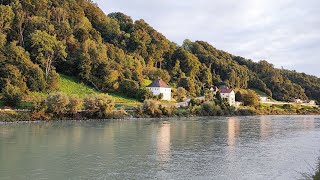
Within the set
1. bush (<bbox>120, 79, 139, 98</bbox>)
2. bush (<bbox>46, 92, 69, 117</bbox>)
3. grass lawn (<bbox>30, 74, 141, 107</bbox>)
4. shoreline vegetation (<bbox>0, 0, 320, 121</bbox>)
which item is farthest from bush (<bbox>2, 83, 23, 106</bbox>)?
bush (<bbox>120, 79, 139, 98</bbox>)

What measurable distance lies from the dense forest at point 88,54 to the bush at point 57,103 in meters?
8.13

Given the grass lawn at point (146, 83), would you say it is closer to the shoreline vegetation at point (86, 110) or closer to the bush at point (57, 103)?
the shoreline vegetation at point (86, 110)

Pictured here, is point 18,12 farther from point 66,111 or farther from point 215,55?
point 215,55

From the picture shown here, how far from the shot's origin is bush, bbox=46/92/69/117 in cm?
5578

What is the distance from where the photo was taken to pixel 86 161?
23.3 meters

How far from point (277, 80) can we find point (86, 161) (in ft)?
478

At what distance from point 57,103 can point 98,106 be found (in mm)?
7334

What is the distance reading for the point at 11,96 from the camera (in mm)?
58094

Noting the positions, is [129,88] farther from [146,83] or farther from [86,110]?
[86,110]

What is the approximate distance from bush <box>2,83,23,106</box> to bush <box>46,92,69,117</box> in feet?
20.6

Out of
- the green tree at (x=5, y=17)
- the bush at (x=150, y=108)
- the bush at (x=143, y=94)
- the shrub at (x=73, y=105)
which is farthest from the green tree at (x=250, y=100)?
the green tree at (x=5, y=17)

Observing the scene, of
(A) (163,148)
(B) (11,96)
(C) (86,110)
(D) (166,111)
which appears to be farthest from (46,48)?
(A) (163,148)

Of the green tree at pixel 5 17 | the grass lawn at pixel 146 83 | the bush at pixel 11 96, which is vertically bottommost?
the bush at pixel 11 96

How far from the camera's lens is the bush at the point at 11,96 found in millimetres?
58125
